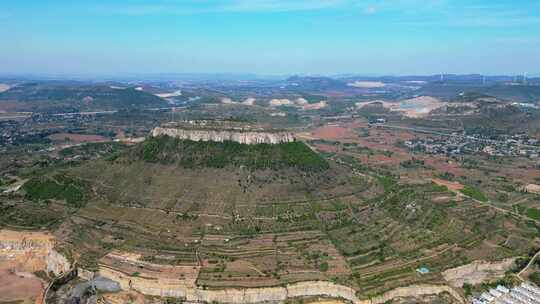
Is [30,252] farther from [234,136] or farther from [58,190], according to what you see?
[234,136]

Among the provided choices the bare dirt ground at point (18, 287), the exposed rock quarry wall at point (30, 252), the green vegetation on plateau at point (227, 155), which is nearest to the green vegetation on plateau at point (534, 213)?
the green vegetation on plateau at point (227, 155)

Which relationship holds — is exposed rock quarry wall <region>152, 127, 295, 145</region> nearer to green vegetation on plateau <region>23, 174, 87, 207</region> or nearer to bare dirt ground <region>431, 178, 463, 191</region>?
green vegetation on plateau <region>23, 174, 87, 207</region>

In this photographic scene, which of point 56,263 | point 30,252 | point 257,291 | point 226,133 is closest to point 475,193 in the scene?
point 226,133

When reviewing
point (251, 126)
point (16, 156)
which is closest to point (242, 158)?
point (251, 126)

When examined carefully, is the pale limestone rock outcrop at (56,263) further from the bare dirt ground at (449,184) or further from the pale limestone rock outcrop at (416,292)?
the bare dirt ground at (449,184)

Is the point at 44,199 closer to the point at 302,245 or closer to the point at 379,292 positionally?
the point at 302,245

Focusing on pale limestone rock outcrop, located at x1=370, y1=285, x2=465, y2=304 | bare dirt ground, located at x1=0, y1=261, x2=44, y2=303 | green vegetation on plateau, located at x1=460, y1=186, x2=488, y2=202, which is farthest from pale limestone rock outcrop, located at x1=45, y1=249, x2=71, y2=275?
green vegetation on plateau, located at x1=460, y1=186, x2=488, y2=202
